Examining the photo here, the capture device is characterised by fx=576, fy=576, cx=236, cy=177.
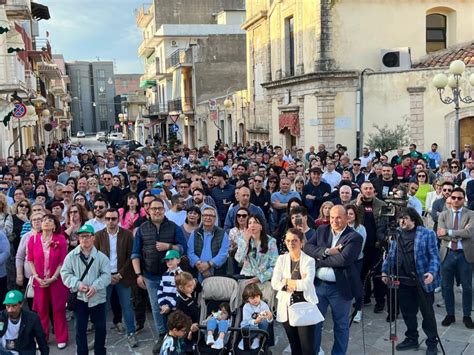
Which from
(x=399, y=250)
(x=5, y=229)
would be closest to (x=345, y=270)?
(x=399, y=250)

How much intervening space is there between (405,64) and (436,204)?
1453cm

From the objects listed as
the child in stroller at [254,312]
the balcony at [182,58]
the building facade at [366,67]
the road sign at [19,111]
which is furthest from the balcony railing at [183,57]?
the child in stroller at [254,312]

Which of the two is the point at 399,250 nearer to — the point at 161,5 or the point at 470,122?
the point at 470,122

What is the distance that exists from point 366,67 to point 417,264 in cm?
1710

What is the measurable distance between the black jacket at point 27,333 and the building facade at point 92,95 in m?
99.2

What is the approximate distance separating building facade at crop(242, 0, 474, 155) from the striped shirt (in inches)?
639

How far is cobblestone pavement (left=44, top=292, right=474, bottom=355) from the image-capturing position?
6.53 meters

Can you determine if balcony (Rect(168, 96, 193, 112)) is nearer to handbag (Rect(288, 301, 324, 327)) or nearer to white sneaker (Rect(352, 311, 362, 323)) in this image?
white sneaker (Rect(352, 311, 362, 323))

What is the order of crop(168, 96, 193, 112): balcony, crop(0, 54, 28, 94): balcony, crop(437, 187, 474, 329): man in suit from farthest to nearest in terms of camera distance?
crop(168, 96, 193, 112): balcony → crop(0, 54, 28, 94): balcony → crop(437, 187, 474, 329): man in suit

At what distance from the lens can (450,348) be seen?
A: 6.48 meters

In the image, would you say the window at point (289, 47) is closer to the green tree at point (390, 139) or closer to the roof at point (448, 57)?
the roof at point (448, 57)

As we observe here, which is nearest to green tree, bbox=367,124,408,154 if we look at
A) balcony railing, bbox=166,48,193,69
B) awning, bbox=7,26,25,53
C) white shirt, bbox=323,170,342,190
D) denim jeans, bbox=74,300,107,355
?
white shirt, bbox=323,170,342,190

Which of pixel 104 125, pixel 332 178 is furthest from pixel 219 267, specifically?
pixel 104 125

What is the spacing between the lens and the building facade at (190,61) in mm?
41750
